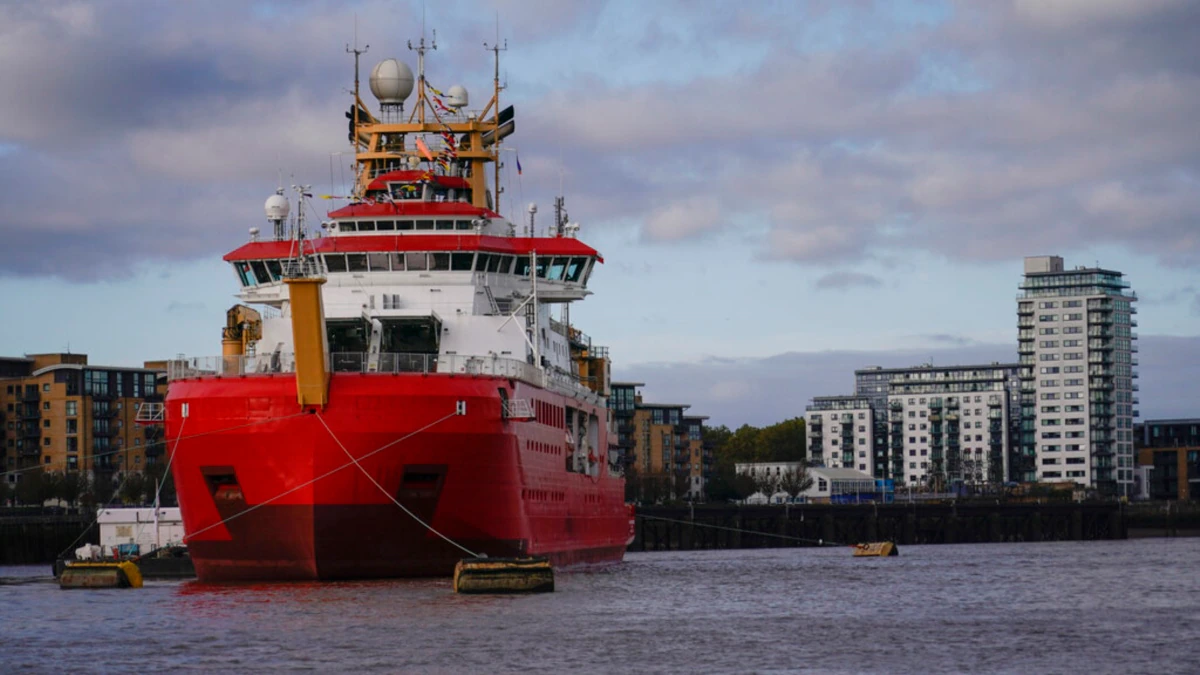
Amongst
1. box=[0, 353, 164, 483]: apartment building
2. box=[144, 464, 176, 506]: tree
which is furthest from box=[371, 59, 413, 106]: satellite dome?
box=[0, 353, 164, 483]: apartment building

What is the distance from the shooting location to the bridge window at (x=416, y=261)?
2202 inches

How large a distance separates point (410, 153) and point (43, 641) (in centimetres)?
2768

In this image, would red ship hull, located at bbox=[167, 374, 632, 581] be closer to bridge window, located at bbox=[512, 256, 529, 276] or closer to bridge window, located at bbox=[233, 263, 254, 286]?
bridge window, located at bbox=[233, 263, 254, 286]

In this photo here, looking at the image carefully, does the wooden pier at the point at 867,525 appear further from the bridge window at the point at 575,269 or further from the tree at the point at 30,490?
the bridge window at the point at 575,269

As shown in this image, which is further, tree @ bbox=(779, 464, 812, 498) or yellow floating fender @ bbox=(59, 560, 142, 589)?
tree @ bbox=(779, 464, 812, 498)

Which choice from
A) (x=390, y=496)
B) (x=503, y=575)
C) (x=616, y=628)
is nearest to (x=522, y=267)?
(x=390, y=496)

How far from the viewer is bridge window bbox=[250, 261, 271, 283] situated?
57281 mm

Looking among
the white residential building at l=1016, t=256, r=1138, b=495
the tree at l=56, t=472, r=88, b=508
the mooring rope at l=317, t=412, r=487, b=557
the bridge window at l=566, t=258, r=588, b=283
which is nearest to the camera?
the mooring rope at l=317, t=412, r=487, b=557

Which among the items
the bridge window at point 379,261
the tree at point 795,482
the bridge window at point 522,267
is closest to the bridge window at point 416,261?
the bridge window at point 379,261

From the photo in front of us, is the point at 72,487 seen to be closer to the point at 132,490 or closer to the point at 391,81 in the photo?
the point at 132,490

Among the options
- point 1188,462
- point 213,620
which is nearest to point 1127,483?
point 1188,462

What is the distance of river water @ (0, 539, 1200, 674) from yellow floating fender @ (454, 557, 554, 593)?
901 mm

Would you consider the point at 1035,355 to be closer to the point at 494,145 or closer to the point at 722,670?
the point at 494,145

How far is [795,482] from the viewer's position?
179125 millimetres
